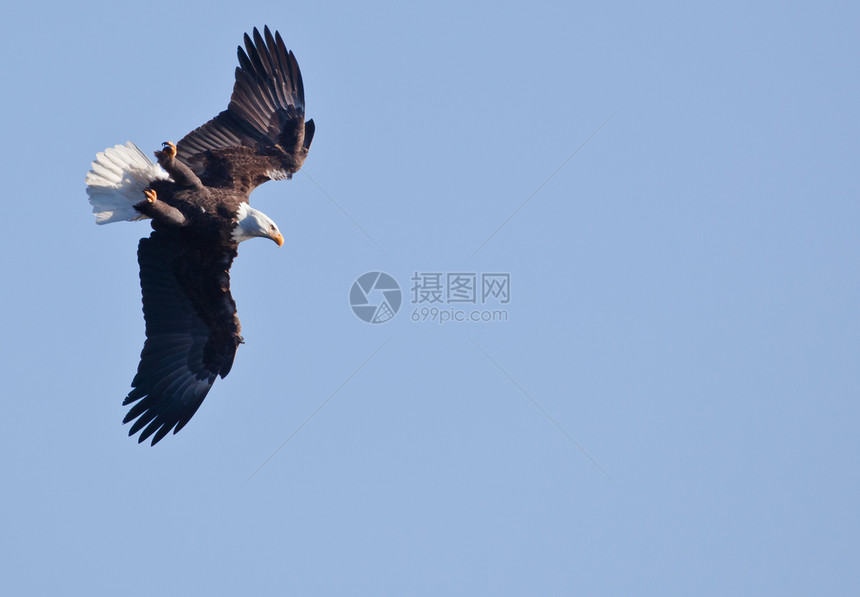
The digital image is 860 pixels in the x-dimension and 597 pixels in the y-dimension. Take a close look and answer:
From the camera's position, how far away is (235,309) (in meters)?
12.7

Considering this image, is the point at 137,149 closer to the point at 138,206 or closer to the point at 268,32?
the point at 138,206

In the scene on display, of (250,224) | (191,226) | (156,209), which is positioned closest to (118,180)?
(156,209)

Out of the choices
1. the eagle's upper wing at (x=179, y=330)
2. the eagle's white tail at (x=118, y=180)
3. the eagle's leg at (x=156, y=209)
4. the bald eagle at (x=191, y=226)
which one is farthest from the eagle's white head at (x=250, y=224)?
the eagle's white tail at (x=118, y=180)

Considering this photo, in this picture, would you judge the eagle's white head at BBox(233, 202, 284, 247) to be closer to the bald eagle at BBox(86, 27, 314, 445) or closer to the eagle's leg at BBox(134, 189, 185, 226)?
the bald eagle at BBox(86, 27, 314, 445)

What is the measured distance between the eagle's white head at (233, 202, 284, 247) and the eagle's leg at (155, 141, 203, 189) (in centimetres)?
59

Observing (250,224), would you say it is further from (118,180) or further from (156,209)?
(118,180)

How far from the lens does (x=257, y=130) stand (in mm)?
13328

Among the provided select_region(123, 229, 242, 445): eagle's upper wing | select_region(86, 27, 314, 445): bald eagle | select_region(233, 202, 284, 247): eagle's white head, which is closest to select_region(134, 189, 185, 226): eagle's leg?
select_region(86, 27, 314, 445): bald eagle

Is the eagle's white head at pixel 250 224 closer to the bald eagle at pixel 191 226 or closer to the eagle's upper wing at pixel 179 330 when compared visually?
the bald eagle at pixel 191 226

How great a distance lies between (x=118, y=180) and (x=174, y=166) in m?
0.56

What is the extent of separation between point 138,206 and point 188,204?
20.0 inches

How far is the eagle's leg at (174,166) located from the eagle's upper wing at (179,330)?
60cm

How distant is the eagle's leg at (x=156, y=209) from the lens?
1179 cm

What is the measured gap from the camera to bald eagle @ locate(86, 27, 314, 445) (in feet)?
39.0
